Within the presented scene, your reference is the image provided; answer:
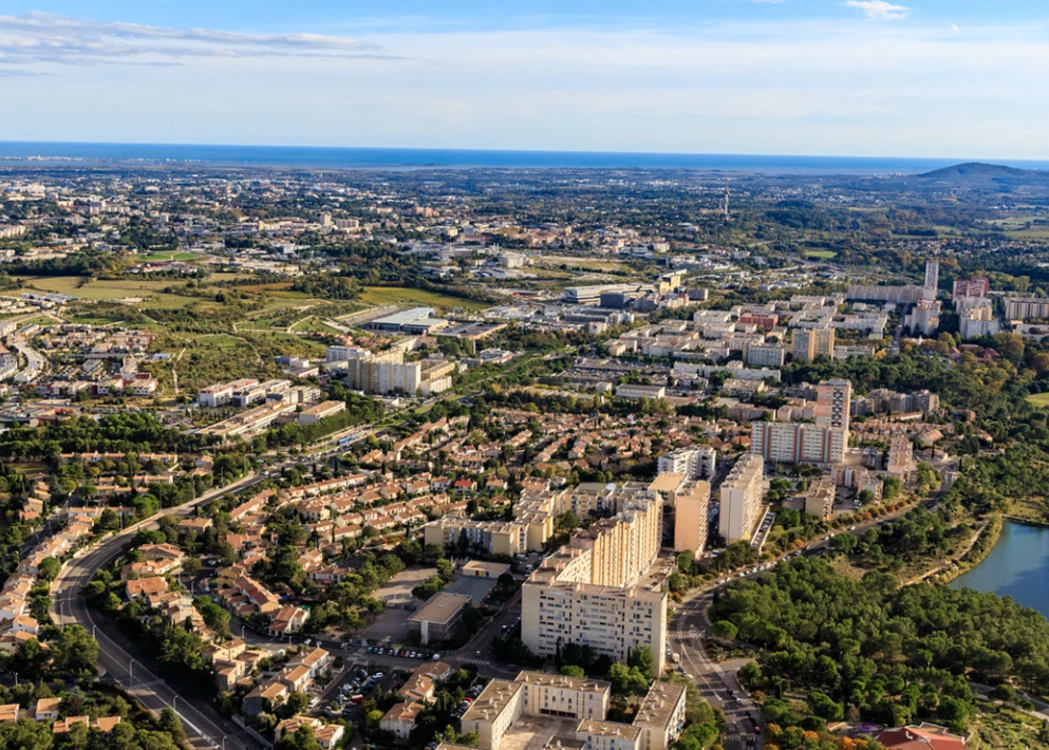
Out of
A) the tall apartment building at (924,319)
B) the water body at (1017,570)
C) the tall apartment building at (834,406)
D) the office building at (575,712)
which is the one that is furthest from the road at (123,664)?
the tall apartment building at (924,319)

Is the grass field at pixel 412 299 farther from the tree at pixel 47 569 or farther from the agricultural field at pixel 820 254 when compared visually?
the tree at pixel 47 569

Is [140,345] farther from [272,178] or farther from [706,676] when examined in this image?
[272,178]

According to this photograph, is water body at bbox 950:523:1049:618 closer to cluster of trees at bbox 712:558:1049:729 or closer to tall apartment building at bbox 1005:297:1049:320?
cluster of trees at bbox 712:558:1049:729

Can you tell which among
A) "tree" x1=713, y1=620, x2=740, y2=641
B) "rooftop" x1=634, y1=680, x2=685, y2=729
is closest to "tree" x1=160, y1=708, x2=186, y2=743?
"rooftop" x1=634, y1=680, x2=685, y2=729

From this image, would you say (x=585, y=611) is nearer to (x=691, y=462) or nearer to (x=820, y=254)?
(x=691, y=462)

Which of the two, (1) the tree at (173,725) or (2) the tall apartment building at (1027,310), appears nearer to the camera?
(1) the tree at (173,725)

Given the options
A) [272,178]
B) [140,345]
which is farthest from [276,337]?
[272,178]
